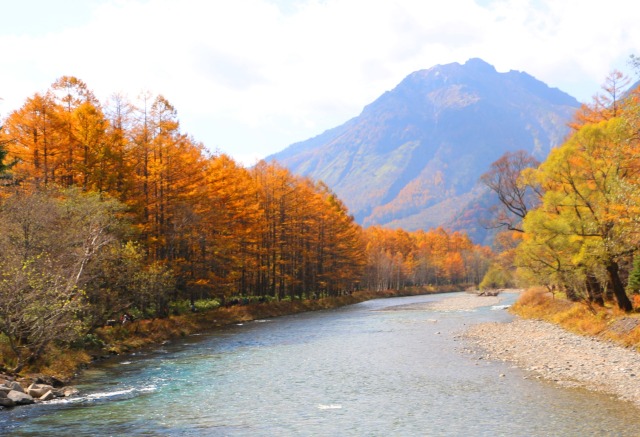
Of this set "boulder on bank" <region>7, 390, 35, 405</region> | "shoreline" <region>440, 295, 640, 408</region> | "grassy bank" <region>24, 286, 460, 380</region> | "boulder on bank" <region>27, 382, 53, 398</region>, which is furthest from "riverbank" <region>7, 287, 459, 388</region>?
"shoreline" <region>440, 295, 640, 408</region>

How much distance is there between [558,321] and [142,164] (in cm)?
3984

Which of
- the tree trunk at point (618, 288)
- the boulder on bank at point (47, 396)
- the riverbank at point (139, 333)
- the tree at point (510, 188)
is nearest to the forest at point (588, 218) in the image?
the tree trunk at point (618, 288)

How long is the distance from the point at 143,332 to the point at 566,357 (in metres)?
29.5

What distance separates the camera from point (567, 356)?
90.3 ft

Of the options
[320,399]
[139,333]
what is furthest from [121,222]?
[320,399]

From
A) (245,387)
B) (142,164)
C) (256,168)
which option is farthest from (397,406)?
(256,168)

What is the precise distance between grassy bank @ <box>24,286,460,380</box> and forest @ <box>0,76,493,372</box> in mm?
996

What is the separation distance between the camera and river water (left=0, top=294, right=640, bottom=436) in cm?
1633

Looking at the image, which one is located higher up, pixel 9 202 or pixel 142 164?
pixel 142 164

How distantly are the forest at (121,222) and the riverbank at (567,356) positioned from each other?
23331mm

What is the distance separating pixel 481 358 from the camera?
29094mm

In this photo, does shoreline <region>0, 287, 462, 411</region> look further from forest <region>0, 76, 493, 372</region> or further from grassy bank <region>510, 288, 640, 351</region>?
grassy bank <region>510, 288, 640, 351</region>

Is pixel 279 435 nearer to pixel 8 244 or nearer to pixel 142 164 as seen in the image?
pixel 8 244

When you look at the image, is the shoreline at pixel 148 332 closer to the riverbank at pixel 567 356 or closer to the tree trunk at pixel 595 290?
the riverbank at pixel 567 356
